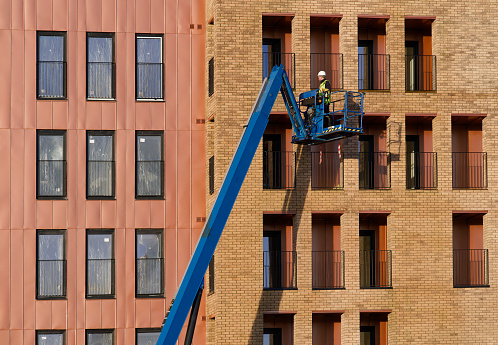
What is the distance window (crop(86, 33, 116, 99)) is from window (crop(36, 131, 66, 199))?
2.28 m

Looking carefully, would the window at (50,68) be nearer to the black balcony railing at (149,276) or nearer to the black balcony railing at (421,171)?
the black balcony railing at (149,276)

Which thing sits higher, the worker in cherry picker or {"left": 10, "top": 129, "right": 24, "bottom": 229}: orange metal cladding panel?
the worker in cherry picker

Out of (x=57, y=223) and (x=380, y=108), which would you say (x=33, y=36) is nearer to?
(x=57, y=223)

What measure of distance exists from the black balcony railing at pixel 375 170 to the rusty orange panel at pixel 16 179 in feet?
45.7

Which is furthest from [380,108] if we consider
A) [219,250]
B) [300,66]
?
[219,250]

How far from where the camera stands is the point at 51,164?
1686 inches

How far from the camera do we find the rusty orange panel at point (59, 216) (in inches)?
1668

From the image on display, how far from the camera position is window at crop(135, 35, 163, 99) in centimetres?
4366

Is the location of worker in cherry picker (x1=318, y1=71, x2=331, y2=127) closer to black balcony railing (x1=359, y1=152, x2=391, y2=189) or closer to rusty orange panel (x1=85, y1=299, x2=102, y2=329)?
black balcony railing (x1=359, y1=152, x2=391, y2=189)

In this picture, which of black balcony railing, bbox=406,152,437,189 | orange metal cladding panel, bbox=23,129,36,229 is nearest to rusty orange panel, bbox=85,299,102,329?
orange metal cladding panel, bbox=23,129,36,229

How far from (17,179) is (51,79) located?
14.5 ft

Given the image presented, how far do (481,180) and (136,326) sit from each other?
15.4 metres

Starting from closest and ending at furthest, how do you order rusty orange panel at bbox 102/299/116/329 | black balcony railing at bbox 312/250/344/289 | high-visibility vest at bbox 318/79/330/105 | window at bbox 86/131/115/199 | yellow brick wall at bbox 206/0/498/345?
1. high-visibility vest at bbox 318/79/330/105
2. yellow brick wall at bbox 206/0/498/345
3. black balcony railing at bbox 312/250/344/289
4. rusty orange panel at bbox 102/299/116/329
5. window at bbox 86/131/115/199

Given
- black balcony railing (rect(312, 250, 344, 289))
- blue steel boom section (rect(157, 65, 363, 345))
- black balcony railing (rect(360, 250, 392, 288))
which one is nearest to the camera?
blue steel boom section (rect(157, 65, 363, 345))
